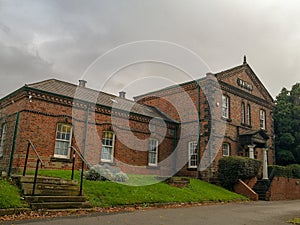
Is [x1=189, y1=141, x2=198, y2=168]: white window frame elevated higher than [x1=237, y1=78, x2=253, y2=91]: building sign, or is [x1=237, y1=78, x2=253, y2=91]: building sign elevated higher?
[x1=237, y1=78, x2=253, y2=91]: building sign

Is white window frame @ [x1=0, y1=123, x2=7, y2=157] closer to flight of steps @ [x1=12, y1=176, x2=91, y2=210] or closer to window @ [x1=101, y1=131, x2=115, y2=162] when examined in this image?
window @ [x1=101, y1=131, x2=115, y2=162]

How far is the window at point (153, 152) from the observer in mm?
20402

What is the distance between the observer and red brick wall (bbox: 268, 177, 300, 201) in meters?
18.0

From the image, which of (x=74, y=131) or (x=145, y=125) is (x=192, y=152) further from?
(x=74, y=131)

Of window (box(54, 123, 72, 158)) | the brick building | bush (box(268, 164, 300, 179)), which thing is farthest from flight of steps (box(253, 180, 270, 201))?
window (box(54, 123, 72, 158))

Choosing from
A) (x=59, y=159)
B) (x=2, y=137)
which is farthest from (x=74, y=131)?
(x=2, y=137)

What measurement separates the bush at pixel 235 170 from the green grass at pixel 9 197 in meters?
13.3

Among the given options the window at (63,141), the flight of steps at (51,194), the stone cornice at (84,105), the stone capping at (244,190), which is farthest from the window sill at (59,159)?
the stone capping at (244,190)

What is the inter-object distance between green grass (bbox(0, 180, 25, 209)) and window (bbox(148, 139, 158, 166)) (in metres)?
12.0

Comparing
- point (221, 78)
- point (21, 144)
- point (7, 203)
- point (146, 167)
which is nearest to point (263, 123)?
point (221, 78)

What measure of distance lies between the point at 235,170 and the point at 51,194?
12.4 m

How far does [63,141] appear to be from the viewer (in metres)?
16.0

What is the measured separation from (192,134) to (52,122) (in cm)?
1035

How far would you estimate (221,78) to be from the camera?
21641 millimetres
